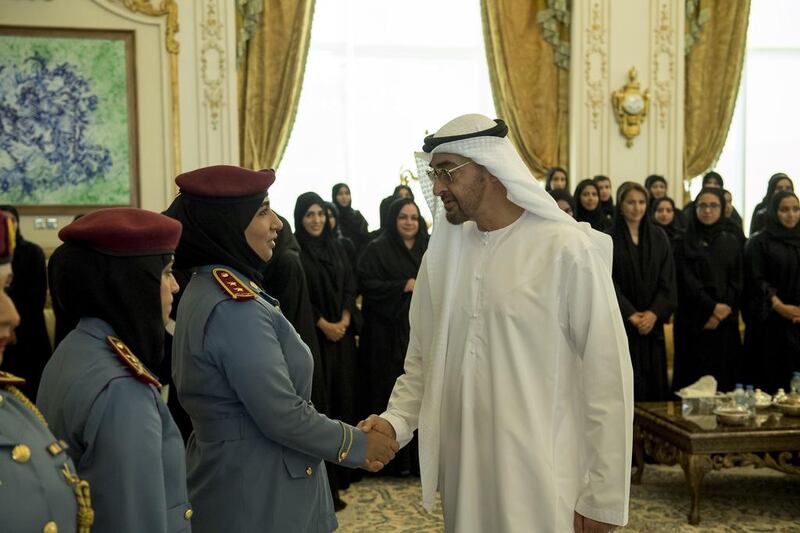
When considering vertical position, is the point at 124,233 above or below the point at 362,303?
above

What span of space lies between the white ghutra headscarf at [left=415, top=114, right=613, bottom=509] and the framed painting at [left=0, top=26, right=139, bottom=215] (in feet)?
18.5

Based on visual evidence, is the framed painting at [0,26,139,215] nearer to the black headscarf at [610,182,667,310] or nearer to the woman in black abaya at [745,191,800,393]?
the black headscarf at [610,182,667,310]

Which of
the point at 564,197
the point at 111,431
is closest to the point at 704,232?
the point at 564,197

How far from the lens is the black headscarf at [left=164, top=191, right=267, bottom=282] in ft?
6.54

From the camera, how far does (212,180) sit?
1.99m

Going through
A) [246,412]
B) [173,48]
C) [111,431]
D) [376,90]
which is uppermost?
[173,48]

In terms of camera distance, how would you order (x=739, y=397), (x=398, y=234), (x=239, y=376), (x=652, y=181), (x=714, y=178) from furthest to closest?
(x=652, y=181) → (x=714, y=178) → (x=398, y=234) → (x=739, y=397) → (x=239, y=376)

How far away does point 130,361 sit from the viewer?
1.53 m

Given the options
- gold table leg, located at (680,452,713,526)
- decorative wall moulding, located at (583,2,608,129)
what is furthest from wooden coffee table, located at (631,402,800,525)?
decorative wall moulding, located at (583,2,608,129)

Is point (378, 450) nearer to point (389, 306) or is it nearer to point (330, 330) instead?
point (330, 330)

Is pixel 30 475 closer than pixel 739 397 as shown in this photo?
Yes

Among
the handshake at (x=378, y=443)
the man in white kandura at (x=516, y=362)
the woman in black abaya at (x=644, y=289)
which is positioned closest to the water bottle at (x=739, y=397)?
the woman in black abaya at (x=644, y=289)

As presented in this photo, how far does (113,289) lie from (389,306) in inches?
149

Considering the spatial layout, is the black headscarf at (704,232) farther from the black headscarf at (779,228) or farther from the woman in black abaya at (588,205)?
the woman in black abaya at (588,205)
